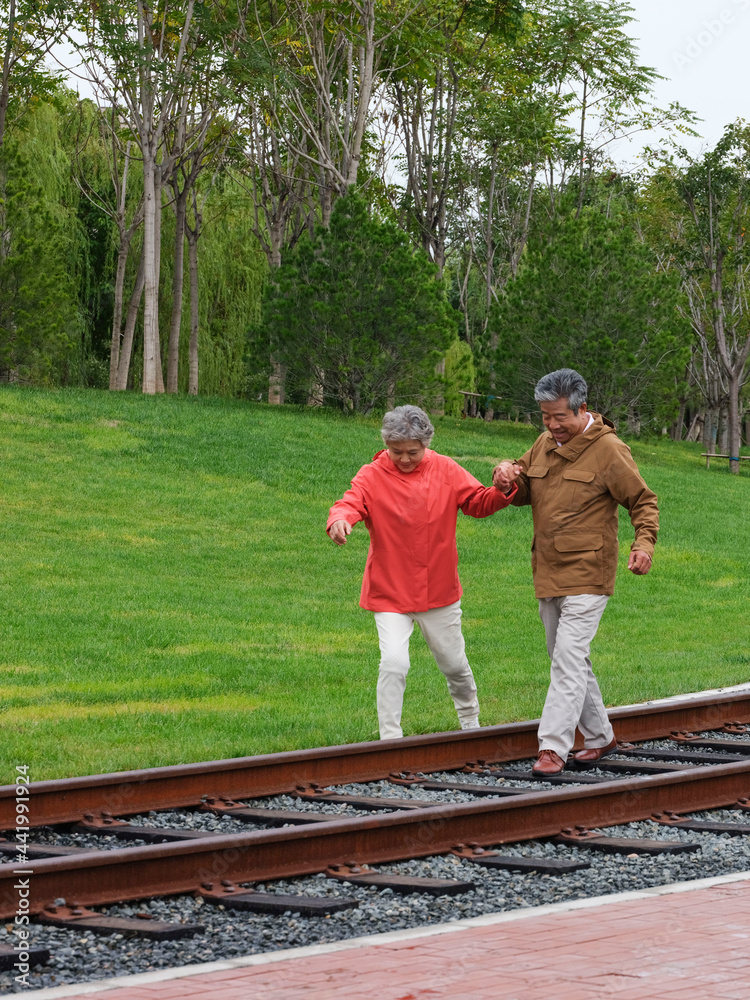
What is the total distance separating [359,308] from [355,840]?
25390 millimetres

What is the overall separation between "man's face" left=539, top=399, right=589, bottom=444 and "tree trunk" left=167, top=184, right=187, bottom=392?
30626 mm

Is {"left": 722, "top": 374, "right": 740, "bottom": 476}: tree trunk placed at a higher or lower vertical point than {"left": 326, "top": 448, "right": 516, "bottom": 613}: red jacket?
higher

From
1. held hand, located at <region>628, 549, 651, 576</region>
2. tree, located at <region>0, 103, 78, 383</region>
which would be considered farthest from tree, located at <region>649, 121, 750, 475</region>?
held hand, located at <region>628, 549, 651, 576</region>

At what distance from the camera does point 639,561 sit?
22.9 ft

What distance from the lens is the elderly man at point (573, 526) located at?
7.19m

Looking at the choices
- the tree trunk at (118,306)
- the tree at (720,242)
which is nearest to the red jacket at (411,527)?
the tree trunk at (118,306)

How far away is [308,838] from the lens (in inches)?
214

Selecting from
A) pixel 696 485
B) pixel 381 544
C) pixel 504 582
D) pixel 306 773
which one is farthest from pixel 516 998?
pixel 696 485

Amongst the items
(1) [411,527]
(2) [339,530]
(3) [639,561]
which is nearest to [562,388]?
(3) [639,561]

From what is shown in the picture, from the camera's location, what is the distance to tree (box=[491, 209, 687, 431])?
33.4m

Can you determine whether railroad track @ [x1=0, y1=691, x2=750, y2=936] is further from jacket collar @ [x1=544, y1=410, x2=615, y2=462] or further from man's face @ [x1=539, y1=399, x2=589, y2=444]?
→ man's face @ [x1=539, y1=399, x2=589, y2=444]

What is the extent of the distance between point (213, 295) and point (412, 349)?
40.2 feet

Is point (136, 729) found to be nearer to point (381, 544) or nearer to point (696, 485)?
point (381, 544)

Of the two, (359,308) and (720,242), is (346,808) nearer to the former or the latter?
(359,308)
